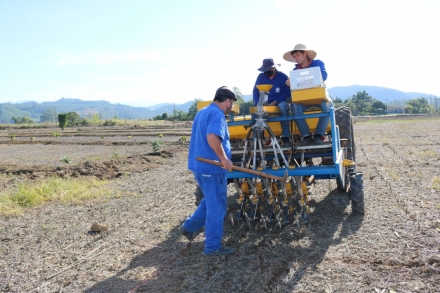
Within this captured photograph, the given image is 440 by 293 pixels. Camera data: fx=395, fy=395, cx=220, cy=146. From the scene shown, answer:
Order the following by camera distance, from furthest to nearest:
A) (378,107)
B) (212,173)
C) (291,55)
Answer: (378,107), (291,55), (212,173)

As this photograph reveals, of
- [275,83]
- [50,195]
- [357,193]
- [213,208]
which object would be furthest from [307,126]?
[50,195]

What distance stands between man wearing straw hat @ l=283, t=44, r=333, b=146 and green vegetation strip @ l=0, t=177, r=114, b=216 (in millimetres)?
4325

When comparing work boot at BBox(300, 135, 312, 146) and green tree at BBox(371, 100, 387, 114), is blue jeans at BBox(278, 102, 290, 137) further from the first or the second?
green tree at BBox(371, 100, 387, 114)

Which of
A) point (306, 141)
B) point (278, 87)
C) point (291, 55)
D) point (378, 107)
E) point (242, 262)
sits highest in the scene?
point (378, 107)

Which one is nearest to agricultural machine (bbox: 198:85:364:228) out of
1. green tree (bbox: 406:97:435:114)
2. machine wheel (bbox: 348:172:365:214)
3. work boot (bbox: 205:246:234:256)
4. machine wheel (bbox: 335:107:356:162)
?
machine wheel (bbox: 348:172:365:214)

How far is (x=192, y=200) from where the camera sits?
736 centimetres

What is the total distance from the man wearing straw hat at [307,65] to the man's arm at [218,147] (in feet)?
5.87

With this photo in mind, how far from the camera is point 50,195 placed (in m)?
7.87

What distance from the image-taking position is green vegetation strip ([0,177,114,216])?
23.9 feet

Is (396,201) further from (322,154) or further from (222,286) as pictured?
(222,286)

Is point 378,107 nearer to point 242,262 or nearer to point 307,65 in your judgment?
point 307,65

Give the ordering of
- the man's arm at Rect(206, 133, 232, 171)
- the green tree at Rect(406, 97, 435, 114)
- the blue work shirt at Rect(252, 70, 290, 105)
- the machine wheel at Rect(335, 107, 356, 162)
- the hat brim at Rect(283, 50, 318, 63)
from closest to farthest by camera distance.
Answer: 1. the man's arm at Rect(206, 133, 232, 171)
2. the hat brim at Rect(283, 50, 318, 63)
3. the blue work shirt at Rect(252, 70, 290, 105)
4. the machine wheel at Rect(335, 107, 356, 162)
5. the green tree at Rect(406, 97, 435, 114)

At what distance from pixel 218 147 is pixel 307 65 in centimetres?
247

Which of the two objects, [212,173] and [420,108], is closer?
[212,173]
